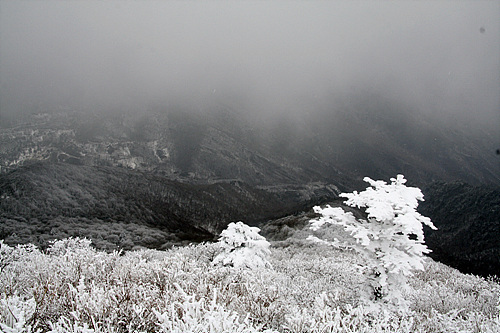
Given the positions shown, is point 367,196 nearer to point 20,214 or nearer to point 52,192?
point 20,214

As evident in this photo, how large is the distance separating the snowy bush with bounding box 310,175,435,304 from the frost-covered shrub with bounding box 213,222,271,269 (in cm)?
697

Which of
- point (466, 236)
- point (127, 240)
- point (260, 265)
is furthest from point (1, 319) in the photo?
point (466, 236)

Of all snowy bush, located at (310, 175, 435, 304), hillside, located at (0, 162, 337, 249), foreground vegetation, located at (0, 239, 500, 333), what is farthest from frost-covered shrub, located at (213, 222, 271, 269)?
hillside, located at (0, 162, 337, 249)

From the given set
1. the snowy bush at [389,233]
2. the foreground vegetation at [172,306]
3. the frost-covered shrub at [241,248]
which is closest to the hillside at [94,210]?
the frost-covered shrub at [241,248]

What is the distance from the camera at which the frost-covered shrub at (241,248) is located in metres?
16.6

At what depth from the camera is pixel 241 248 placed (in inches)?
695

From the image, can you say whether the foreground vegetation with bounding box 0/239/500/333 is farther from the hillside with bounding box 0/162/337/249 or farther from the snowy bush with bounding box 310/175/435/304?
the hillside with bounding box 0/162/337/249

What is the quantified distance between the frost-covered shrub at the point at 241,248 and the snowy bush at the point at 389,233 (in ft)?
22.9

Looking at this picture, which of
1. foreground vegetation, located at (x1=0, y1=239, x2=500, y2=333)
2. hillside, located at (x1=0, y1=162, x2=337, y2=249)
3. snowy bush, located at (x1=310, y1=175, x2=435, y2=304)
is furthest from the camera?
hillside, located at (x1=0, y1=162, x2=337, y2=249)

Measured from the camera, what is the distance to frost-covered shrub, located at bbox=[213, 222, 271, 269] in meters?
16.6

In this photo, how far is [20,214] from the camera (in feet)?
278

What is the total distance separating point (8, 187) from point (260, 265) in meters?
125

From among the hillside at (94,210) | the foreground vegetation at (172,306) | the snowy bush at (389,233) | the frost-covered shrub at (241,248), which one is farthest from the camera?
the hillside at (94,210)

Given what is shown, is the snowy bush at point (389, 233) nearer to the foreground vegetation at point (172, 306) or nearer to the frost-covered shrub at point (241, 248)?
the foreground vegetation at point (172, 306)
